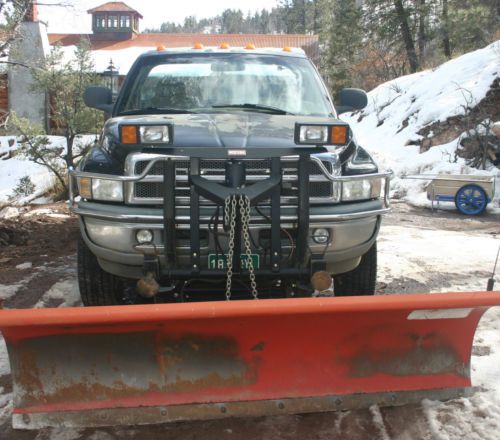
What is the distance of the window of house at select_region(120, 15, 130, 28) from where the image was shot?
46638mm

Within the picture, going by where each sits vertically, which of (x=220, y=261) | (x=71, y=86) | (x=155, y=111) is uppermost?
(x=71, y=86)

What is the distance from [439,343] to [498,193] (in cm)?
882

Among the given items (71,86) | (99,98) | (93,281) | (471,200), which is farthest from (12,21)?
(471,200)

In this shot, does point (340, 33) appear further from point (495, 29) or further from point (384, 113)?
point (384, 113)

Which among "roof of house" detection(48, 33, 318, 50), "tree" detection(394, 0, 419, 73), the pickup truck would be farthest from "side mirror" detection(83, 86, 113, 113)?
"roof of house" detection(48, 33, 318, 50)

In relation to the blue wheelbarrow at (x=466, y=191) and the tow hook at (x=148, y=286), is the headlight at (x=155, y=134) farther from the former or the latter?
the blue wheelbarrow at (x=466, y=191)

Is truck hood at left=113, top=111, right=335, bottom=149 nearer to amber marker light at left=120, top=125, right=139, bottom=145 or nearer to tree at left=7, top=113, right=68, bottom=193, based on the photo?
amber marker light at left=120, top=125, right=139, bottom=145

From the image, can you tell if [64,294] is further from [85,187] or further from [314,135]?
[314,135]

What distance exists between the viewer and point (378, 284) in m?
5.32

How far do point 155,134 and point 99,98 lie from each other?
198 centimetres

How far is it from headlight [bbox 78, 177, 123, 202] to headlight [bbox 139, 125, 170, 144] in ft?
1.01

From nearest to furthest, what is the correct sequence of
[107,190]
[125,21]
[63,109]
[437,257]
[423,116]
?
[107,190] < [437,257] < [63,109] < [423,116] < [125,21]

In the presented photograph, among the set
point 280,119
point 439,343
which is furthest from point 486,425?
point 280,119

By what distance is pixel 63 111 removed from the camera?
11.0m
